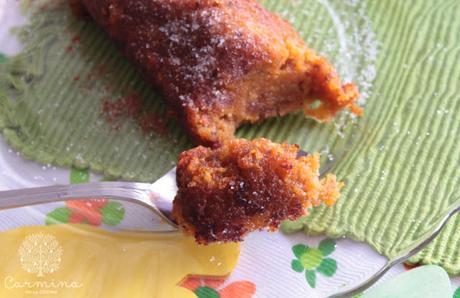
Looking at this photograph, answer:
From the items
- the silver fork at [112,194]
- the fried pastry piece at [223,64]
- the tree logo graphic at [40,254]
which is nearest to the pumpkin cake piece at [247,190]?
the silver fork at [112,194]

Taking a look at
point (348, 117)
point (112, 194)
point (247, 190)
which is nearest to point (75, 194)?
point (112, 194)

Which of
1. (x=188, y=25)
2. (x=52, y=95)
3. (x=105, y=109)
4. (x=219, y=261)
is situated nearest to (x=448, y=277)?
(x=219, y=261)

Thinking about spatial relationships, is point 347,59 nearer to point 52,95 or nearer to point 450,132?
point 450,132

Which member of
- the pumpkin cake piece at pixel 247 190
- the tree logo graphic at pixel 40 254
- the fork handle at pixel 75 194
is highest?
the pumpkin cake piece at pixel 247 190

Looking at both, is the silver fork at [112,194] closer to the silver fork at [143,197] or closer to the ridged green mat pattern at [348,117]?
the silver fork at [143,197]

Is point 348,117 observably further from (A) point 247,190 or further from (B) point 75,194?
(B) point 75,194
